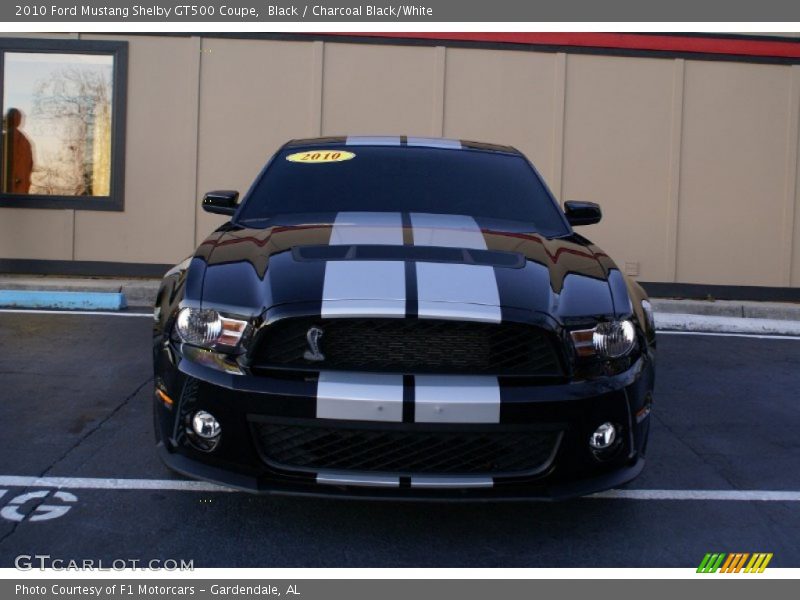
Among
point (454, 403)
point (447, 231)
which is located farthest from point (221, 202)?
point (454, 403)

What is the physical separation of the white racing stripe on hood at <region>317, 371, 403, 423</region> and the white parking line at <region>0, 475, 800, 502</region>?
1.06 m

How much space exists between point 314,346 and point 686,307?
6922mm

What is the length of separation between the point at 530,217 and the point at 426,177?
0.60 metres

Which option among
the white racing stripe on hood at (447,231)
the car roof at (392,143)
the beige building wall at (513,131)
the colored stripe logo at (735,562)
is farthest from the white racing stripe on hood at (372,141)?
the beige building wall at (513,131)

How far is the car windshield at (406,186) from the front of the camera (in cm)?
449

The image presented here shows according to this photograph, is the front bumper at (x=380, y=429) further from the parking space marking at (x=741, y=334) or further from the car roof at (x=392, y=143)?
the parking space marking at (x=741, y=334)

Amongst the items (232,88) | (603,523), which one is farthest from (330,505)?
(232,88)

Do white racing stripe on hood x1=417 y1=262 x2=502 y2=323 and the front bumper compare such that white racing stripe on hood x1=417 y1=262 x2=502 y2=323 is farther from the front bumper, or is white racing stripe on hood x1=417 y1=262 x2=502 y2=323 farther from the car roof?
the car roof

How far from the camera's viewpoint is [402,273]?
3404 millimetres

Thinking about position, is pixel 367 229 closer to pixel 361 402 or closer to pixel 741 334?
pixel 361 402

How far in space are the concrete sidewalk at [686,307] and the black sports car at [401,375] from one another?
5327mm

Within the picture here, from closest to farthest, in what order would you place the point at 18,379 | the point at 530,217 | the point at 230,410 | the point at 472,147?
the point at 230,410, the point at 530,217, the point at 472,147, the point at 18,379

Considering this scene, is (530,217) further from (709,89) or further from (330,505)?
(709,89)

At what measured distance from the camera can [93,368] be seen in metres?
6.15
